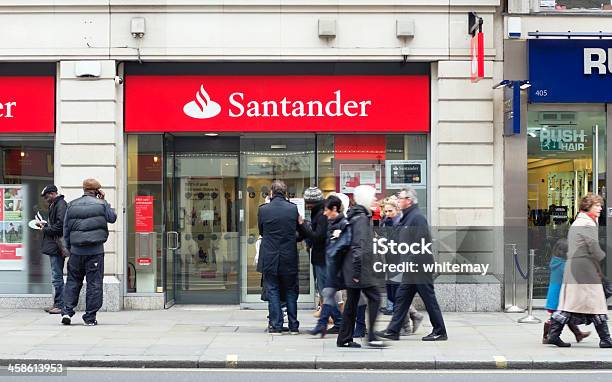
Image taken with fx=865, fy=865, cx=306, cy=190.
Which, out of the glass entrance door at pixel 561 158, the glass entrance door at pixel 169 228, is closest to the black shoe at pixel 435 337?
the glass entrance door at pixel 561 158

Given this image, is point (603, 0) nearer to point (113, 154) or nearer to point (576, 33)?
point (576, 33)

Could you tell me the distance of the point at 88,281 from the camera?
39.1ft

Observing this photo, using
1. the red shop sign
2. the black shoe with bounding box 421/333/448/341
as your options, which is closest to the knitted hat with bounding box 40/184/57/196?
the red shop sign

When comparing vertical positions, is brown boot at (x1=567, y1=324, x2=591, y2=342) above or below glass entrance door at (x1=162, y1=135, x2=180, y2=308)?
below

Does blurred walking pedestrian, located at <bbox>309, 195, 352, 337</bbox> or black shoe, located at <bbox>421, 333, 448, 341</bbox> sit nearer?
blurred walking pedestrian, located at <bbox>309, 195, 352, 337</bbox>

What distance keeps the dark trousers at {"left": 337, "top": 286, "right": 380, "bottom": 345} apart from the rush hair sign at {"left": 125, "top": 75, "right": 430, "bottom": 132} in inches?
182

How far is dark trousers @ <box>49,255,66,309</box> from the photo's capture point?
13.3 metres

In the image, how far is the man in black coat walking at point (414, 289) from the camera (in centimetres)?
1068

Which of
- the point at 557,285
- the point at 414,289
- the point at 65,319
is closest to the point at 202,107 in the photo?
the point at 65,319

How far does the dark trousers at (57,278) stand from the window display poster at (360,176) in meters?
4.65

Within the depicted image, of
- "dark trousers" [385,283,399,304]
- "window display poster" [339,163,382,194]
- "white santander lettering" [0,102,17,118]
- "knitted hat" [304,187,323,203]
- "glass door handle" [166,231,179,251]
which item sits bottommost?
"dark trousers" [385,283,399,304]

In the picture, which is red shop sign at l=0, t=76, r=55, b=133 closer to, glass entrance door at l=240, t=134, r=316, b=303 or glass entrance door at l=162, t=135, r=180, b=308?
glass entrance door at l=162, t=135, r=180, b=308

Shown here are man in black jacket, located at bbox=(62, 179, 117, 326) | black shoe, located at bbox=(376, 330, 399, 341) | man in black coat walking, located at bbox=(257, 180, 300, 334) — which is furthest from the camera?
man in black jacket, located at bbox=(62, 179, 117, 326)

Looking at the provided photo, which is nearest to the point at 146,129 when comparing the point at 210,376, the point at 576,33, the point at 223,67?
the point at 223,67
